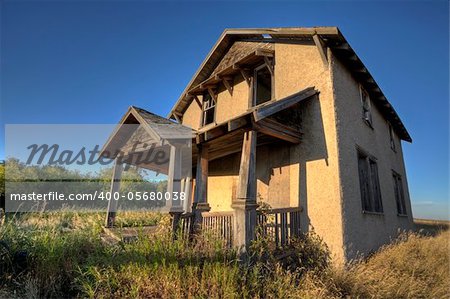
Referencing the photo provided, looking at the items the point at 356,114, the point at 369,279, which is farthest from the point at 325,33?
the point at 369,279

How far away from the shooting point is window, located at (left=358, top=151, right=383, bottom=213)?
7.41 m

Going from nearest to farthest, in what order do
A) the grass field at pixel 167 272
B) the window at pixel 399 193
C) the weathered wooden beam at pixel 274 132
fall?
1. the grass field at pixel 167 272
2. the weathered wooden beam at pixel 274 132
3. the window at pixel 399 193

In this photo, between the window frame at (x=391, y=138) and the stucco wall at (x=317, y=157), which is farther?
the window frame at (x=391, y=138)

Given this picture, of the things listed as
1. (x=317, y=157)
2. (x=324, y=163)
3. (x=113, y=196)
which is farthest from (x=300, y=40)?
(x=113, y=196)

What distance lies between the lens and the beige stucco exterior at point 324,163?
19.5 feet

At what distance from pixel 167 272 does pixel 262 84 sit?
7.49 metres

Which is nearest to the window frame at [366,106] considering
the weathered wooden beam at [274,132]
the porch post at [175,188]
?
the weathered wooden beam at [274,132]

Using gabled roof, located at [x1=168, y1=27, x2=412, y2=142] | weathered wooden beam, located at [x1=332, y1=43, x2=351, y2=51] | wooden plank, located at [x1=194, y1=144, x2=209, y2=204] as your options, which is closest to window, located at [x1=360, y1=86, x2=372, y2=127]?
gabled roof, located at [x1=168, y1=27, x2=412, y2=142]

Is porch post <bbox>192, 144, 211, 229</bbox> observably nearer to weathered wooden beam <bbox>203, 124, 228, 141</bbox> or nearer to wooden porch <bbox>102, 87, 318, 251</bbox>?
wooden porch <bbox>102, 87, 318, 251</bbox>

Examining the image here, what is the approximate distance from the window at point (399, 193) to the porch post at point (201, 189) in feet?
27.3

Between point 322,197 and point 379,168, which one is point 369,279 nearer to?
point 322,197

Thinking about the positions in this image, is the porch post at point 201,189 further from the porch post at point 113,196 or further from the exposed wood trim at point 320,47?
the exposed wood trim at point 320,47

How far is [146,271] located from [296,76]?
20.7 ft

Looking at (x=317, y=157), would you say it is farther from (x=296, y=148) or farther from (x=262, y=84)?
(x=262, y=84)
